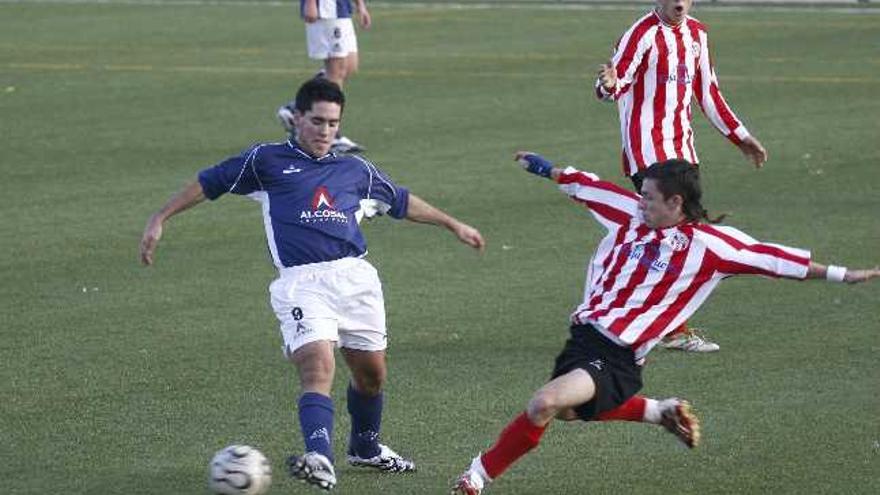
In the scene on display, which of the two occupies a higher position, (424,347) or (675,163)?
(675,163)

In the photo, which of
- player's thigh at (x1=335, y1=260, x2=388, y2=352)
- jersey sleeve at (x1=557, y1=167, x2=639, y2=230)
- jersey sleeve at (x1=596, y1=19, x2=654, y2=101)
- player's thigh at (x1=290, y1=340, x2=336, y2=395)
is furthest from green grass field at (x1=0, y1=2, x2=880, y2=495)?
jersey sleeve at (x1=596, y1=19, x2=654, y2=101)

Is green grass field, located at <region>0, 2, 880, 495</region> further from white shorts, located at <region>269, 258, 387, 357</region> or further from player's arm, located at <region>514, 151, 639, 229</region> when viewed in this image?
player's arm, located at <region>514, 151, 639, 229</region>

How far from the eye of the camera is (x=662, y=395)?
979 centimetres

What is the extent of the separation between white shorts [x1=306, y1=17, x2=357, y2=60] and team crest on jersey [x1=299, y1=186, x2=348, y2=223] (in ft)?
35.4

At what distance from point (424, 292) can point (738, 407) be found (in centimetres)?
329

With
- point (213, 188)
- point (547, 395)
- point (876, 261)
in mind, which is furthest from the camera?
point (876, 261)

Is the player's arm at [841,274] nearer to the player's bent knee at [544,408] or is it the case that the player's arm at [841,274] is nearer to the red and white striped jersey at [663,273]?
the red and white striped jersey at [663,273]

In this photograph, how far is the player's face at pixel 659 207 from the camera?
8.09 meters

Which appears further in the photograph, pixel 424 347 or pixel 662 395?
pixel 424 347

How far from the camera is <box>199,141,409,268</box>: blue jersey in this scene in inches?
330

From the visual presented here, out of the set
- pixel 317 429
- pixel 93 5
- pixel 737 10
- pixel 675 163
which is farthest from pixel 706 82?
pixel 93 5

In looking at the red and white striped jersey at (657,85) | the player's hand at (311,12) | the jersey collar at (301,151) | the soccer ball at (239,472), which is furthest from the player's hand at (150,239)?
the player's hand at (311,12)

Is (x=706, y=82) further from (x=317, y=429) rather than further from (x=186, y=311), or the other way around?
(x=317, y=429)

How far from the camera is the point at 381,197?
872 centimetres
